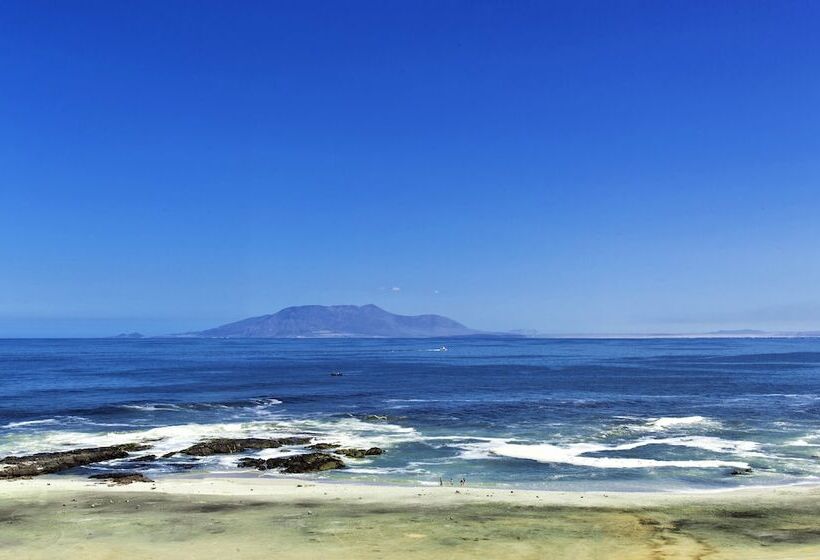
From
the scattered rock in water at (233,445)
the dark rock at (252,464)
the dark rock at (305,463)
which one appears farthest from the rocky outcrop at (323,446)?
→ the dark rock at (252,464)

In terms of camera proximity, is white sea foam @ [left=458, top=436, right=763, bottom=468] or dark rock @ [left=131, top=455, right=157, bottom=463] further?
dark rock @ [left=131, top=455, right=157, bottom=463]

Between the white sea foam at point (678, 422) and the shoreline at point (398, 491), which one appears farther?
the white sea foam at point (678, 422)

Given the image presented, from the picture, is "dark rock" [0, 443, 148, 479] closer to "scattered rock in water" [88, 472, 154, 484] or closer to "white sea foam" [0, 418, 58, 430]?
"scattered rock in water" [88, 472, 154, 484]

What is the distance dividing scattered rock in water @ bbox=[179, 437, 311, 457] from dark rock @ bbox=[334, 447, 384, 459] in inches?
201

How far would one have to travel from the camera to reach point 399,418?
206ft

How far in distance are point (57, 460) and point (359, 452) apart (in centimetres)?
1966

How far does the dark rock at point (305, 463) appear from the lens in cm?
4088

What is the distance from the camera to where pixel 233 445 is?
48.0m

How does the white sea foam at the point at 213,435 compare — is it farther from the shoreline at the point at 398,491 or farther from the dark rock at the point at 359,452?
the shoreline at the point at 398,491

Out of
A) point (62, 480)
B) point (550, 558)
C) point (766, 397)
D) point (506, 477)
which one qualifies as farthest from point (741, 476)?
point (766, 397)

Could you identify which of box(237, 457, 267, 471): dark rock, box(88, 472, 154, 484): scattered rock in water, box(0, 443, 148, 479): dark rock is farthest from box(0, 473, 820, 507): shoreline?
box(237, 457, 267, 471): dark rock

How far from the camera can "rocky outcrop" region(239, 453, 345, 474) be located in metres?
40.9

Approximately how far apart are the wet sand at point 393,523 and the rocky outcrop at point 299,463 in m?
4.93

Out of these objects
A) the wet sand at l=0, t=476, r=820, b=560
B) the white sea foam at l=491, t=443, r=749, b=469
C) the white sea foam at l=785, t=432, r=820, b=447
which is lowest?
the white sea foam at l=491, t=443, r=749, b=469
